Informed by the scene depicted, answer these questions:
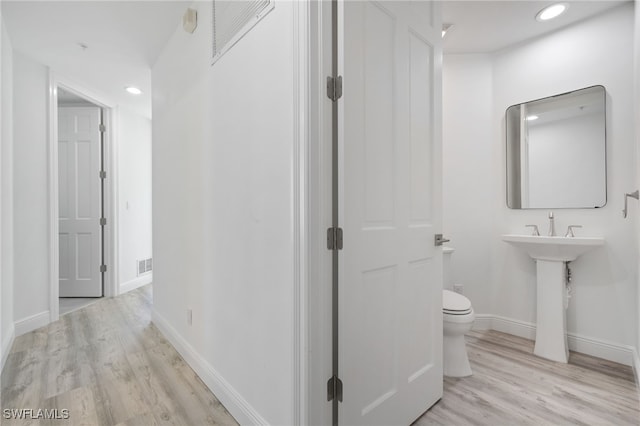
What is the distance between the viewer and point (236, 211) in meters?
1.59

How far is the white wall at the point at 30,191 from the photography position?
266 cm

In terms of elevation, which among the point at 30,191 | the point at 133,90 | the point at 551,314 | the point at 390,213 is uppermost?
the point at 133,90

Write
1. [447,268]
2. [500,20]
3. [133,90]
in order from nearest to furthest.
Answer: [500,20] < [447,268] < [133,90]

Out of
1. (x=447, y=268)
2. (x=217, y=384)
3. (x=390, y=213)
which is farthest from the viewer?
(x=447, y=268)

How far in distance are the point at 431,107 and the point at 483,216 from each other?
62.4 inches

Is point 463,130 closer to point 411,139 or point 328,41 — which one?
point 411,139

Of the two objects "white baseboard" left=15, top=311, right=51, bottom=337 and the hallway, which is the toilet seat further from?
"white baseboard" left=15, top=311, right=51, bottom=337

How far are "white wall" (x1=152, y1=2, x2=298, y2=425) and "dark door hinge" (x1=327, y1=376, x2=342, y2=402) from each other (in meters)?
0.15

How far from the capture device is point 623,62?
7.09 feet

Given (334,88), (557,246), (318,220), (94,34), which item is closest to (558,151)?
(557,246)

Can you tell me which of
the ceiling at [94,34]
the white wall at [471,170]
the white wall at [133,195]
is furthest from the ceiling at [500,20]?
the white wall at [133,195]

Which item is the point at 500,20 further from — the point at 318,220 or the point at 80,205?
the point at 80,205
